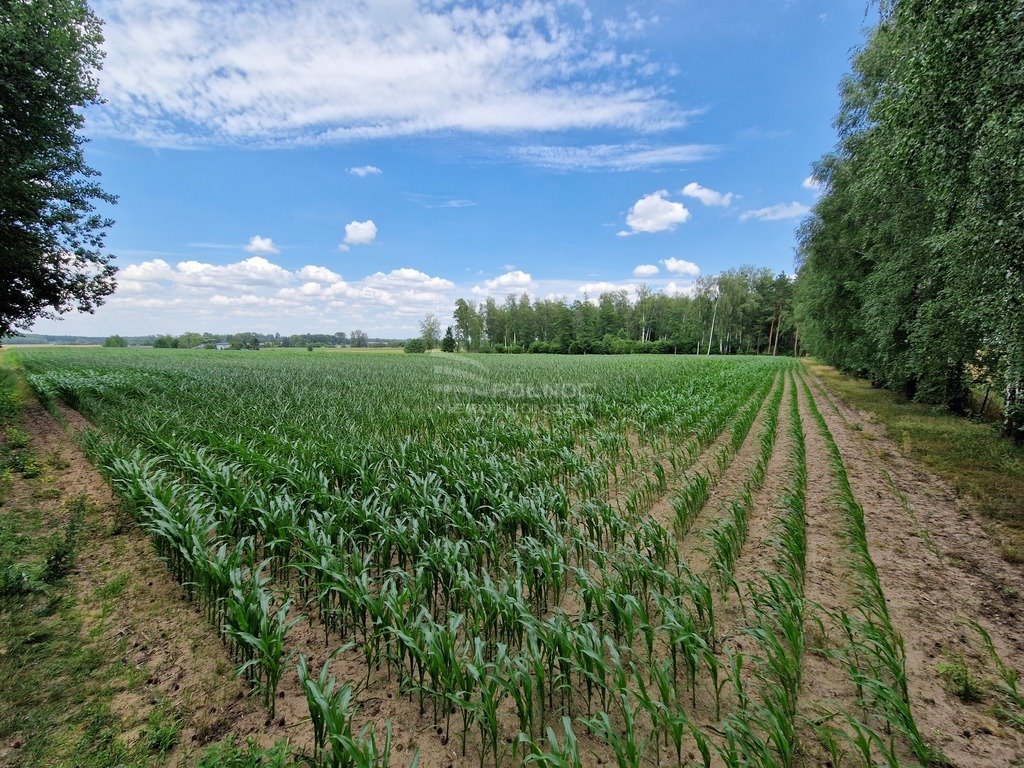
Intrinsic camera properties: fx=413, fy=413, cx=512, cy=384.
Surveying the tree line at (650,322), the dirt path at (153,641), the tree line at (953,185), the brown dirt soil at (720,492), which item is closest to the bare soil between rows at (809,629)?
the dirt path at (153,641)

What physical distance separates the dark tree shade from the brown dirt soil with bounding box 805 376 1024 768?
666 inches

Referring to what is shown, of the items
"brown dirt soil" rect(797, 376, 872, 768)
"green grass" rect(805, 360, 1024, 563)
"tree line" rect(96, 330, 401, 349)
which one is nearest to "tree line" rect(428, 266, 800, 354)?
"tree line" rect(96, 330, 401, 349)

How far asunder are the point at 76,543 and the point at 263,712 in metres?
4.11

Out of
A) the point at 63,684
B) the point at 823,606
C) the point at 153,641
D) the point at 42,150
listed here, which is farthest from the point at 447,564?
the point at 42,150

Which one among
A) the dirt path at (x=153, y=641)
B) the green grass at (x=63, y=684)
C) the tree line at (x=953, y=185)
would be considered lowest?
the dirt path at (x=153, y=641)

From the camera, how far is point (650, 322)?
3775 inches

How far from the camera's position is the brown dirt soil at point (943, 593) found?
2768mm

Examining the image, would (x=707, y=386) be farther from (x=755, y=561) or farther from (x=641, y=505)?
(x=755, y=561)

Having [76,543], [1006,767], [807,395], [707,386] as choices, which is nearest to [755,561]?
[1006,767]

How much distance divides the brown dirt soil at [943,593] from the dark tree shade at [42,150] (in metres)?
16.9

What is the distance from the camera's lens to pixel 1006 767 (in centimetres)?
254

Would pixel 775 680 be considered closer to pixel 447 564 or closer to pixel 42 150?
pixel 447 564

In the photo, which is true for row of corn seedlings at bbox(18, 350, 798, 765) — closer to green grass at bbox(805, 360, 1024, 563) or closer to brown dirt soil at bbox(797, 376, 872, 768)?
brown dirt soil at bbox(797, 376, 872, 768)

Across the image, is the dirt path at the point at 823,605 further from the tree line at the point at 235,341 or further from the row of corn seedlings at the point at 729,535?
the tree line at the point at 235,341
